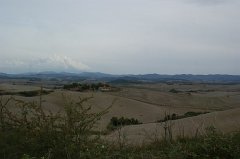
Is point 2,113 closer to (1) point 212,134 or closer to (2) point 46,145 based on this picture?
(2) point 46,145

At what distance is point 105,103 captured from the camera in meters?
30.4

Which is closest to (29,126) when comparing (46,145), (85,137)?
(46,145)

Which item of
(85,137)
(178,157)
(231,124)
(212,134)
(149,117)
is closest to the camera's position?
(85,137)

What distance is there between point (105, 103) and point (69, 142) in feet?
76.4

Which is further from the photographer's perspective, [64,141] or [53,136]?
[53,136]

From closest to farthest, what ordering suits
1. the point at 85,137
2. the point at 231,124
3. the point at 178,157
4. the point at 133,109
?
the point at 85,137 < the point at 178,157 < the point at 231,124 < the point at 133,109

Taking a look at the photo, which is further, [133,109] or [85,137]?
[133,109]

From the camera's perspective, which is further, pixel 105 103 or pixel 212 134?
pixel 105 103

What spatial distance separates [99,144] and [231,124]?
11.8 m

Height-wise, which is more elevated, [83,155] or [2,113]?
[2,113]

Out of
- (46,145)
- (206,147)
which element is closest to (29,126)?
(46,145)

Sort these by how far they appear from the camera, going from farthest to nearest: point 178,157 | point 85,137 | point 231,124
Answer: point 231,124 < point 178,157 < point 85,137

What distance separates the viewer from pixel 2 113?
8.13 metres

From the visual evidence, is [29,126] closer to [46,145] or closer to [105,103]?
[46,145]
